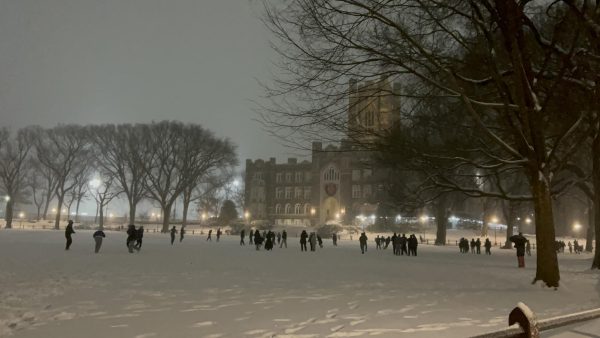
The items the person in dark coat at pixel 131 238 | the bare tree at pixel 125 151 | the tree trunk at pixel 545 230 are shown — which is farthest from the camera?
the bare tree at pixel 125 151

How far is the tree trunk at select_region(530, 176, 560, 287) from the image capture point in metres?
11.5

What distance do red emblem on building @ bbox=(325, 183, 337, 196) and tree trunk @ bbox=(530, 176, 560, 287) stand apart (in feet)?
233

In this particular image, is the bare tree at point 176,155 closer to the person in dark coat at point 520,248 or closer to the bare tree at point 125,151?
the bare tree at point 125,151

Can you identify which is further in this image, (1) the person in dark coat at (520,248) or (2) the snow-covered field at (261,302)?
(1) the person in dark coat at (520,248)

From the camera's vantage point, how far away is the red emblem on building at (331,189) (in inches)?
3265

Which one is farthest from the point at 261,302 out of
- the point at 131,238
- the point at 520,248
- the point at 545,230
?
the point at 131,238

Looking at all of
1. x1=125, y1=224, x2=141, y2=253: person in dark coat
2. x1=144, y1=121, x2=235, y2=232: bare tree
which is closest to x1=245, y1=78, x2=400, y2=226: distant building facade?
x1=144, y1=121, x2=235, y2=232: bare tree

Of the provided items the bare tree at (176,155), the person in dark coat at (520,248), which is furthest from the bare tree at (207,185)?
the person in dark coat at (520,248)

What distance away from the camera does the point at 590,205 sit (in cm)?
3834

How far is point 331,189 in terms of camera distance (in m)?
83.1

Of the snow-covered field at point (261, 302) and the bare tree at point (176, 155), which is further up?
the bare tree at point (176, 155)

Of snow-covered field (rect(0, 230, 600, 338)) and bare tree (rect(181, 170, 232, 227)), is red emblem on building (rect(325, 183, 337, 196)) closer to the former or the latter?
bare tree (rect(181, 170, 232, 227))

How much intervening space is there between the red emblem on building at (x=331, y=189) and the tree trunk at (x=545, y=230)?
233 ft

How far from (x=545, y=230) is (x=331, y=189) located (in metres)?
71.6
